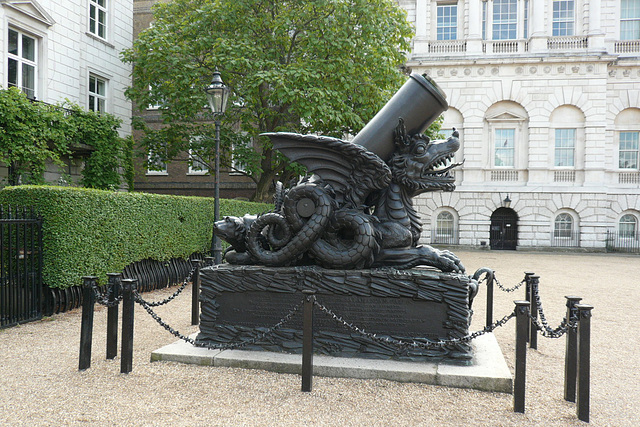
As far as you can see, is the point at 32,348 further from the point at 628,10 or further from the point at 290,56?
the point at 628,10

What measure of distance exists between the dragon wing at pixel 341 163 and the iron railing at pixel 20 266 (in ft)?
14.3

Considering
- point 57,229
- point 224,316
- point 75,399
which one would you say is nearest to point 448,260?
point 224,316

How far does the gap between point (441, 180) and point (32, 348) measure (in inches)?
216

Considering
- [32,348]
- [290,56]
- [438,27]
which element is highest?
[438,27]

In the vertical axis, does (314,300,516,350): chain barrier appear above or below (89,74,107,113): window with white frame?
below

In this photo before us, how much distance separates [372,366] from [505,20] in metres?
26.2

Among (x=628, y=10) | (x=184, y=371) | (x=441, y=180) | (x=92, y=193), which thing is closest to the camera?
(x=184, y=371)

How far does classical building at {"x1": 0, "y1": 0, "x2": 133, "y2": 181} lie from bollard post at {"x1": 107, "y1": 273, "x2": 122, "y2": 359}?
1296cm

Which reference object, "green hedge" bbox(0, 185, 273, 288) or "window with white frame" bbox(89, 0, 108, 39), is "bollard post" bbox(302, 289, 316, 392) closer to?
"green hedge" bbox(0, 185, 273, 288)

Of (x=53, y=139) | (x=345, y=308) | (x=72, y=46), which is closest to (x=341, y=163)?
(x=345, y=308)

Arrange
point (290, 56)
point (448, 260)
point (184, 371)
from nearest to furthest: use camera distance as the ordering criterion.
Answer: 1. point (184, 371)
2. point (448, 260)
3. point (290, 56)

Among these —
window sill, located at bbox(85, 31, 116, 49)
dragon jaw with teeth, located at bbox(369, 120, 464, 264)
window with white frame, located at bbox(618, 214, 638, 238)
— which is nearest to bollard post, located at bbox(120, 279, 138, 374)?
dragon jaw with teeth, located at bbox(369, 120, 464, 264)

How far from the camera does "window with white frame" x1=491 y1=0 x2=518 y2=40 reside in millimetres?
25359

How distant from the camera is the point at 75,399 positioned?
400cm
